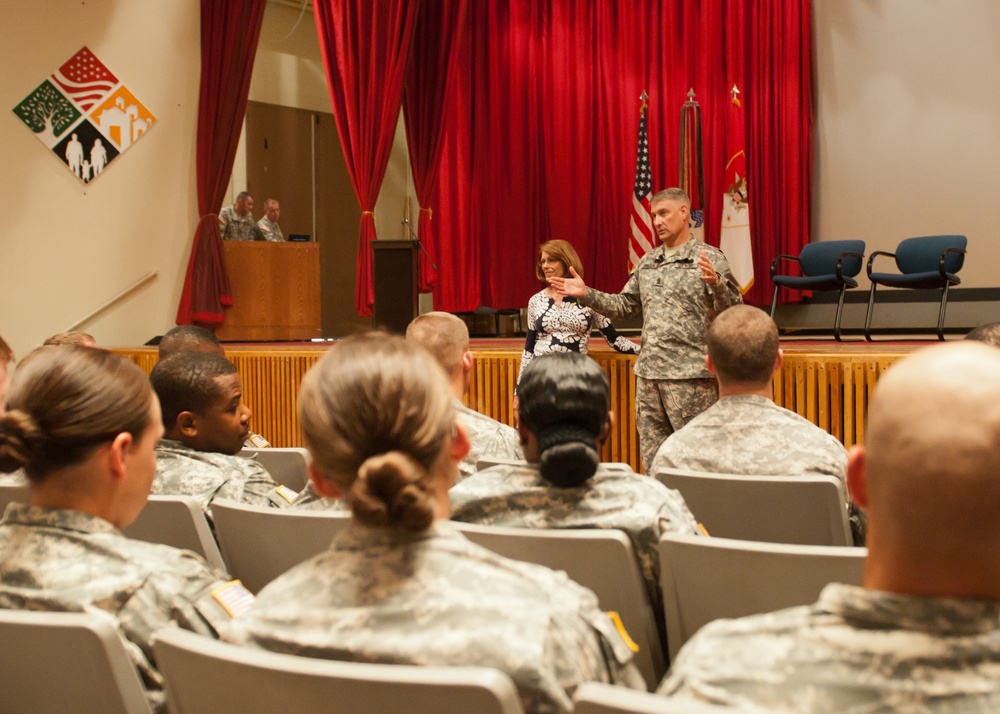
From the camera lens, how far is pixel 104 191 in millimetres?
7477

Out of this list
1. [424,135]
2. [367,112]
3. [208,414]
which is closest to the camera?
[208,414]

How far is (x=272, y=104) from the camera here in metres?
9.41

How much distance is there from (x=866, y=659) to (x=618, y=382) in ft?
14.3

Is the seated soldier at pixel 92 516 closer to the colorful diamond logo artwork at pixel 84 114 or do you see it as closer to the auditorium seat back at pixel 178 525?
the auditorium seat back at pixel 178 525

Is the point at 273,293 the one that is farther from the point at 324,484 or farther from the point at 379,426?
the point at 379,426

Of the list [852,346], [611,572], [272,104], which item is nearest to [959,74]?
[852,346]

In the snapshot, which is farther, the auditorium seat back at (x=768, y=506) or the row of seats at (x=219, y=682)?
the auditorium seat back at (x=768, y=506)

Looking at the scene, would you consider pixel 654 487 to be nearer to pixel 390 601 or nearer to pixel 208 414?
pixel 390 601

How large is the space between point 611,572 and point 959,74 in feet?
22.9

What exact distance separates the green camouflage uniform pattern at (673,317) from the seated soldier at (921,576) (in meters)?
3.48

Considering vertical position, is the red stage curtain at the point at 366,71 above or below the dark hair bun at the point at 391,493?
above

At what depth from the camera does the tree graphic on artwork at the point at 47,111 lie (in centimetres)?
720

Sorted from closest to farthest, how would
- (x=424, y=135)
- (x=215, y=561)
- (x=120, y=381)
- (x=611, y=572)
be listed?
(x=120, y=381) → (x=611, y=572) → (x=215, y=561) → (x=424, y=135)

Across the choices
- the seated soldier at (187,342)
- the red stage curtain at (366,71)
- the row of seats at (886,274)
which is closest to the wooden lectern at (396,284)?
the red stage curtain at (366,71)
